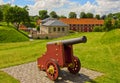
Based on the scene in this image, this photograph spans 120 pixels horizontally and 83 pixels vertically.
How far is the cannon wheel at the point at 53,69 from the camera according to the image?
1013 cm

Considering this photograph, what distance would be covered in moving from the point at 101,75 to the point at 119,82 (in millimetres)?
1232

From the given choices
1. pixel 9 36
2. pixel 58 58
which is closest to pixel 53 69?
pixel 58 58

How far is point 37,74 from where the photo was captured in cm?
1177

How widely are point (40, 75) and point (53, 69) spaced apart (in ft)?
5.17

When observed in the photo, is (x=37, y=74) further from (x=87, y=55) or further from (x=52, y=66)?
(x=87, y=55)

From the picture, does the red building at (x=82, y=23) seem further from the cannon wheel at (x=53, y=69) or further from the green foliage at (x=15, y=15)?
the cannon wheel at (x=53, y=69)

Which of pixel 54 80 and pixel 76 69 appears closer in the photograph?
pixel 54 80

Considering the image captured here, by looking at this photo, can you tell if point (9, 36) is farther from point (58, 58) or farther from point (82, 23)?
point (82, 23)

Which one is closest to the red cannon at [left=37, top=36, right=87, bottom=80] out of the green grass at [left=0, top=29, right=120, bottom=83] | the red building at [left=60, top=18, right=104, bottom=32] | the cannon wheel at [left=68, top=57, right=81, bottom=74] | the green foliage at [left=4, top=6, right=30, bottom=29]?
the cannon wheel at [left=68, top=57, right=81, bottom=74]

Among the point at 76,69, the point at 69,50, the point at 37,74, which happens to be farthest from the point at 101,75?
the point at 37,74

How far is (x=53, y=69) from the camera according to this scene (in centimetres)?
1031

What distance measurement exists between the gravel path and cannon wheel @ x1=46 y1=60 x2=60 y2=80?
0.34 m

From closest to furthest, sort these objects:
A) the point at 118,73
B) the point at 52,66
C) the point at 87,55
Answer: the point at 52,66 → the point at 118,73 → the point at 87,55

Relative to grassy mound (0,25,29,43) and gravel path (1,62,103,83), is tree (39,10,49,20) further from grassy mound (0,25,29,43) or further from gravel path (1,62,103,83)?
gravel path (1,62,103,83)
